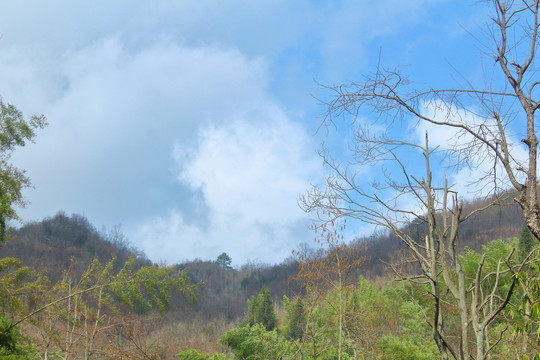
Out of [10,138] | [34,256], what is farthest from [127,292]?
[34,256]

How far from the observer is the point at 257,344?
33.6 feet

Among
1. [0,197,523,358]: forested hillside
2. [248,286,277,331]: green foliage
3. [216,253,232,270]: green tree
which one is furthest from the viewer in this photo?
[216,253,232,270]: green tree

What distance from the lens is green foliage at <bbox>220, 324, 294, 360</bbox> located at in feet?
31.5

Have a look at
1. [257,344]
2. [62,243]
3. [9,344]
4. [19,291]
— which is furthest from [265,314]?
[62,243]

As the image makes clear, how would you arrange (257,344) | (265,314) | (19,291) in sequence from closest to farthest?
(19,291)
(257,344)
(265,314)

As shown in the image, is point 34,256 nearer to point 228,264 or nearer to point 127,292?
point 228,264

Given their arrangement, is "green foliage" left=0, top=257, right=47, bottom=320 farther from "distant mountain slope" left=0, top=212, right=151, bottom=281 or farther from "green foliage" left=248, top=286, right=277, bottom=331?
"distant mountain slope" left=0, top=212, right=151, bottom=281

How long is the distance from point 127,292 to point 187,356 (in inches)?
244

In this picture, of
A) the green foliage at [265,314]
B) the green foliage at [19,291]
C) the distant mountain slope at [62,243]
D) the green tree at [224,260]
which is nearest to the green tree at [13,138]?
the green foliage at [19,291]

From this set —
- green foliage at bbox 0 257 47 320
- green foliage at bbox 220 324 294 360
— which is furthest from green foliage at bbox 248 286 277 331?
green foliage at bbox 0 257 47 320

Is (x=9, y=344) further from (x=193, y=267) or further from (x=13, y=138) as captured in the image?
(x=193, y=267)

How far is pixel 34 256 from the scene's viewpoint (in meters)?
58.0

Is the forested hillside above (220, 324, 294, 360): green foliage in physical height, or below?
above

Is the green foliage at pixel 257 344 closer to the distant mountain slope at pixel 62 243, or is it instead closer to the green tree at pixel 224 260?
the distant mountain slope at pixel 62 243
